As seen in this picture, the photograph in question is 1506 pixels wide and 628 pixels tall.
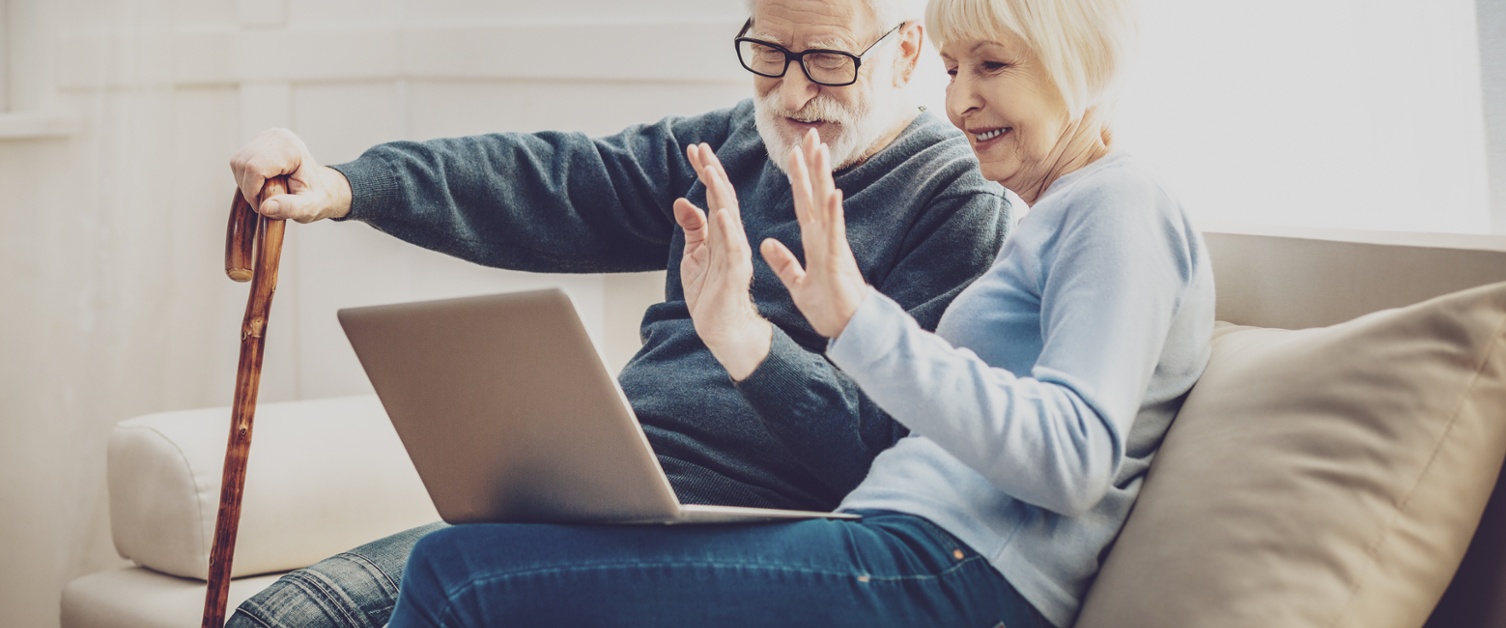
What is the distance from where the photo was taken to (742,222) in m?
1.54

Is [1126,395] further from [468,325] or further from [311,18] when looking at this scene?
[311,18]

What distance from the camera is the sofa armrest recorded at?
1506mm

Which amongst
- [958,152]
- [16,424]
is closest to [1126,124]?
[958,152]

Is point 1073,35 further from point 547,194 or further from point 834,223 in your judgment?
point 547,194

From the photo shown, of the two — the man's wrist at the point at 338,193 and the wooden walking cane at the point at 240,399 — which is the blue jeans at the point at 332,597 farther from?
the man's wrist at the point at 338,193

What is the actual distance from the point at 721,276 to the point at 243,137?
4.20 ft

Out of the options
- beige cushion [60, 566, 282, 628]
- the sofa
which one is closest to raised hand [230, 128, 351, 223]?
beige cushion [60, 566, 282, 628]

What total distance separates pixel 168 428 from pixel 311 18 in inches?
30.0

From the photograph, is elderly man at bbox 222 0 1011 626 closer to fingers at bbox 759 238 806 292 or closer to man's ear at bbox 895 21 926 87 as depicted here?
man's ear at bbox 895 21 926 87

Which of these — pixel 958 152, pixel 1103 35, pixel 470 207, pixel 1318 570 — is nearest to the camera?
pixel 1318 570

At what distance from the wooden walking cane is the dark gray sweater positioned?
0.61 feet

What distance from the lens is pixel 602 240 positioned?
174 cm

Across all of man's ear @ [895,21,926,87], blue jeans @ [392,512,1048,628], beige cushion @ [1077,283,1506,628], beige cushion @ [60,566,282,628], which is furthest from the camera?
man's ear @ [895,21,926,87]

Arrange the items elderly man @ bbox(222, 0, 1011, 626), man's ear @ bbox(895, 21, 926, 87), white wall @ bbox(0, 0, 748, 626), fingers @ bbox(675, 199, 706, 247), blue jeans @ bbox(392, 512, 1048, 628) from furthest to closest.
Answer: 1. white wall @ bbox(0, 0, 748, 626)
2. man's ear @ bbox(895, 21, 926, 87)
3. elderly man @ bbox(222, 0, 1011, 626)
4. fingers @ bbox(675, 199, 706, 247)
5. blue jeans @ bbox(392, 512, 1048, 628)
